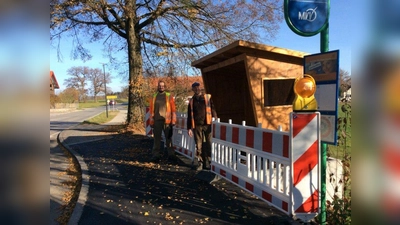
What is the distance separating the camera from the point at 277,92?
7395 millimetres

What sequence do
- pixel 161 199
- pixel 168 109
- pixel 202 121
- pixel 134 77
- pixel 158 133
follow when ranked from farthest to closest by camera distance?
1. pixel 134 77
2. pixel 158 133
3. pixel 168 109
4. pixel 202 121
5. pixel 161 199

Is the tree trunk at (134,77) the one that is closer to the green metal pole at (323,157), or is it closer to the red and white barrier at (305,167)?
the red and white barrier at (305,167)

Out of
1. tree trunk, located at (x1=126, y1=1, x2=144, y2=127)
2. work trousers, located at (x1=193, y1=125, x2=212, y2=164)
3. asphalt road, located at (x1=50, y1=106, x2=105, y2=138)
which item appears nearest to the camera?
work trousers, located at (x1=193, y1=125, x2=212, y2=164)

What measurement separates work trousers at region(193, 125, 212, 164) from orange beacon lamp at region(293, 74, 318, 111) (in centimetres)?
328

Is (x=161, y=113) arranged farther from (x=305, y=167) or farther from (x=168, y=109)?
(x=305, y=167)

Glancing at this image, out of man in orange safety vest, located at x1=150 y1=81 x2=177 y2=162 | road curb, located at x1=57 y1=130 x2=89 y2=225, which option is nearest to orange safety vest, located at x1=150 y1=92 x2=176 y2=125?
man in orange safety vest, located at x1=150 y1=81 x2=177 y2=162

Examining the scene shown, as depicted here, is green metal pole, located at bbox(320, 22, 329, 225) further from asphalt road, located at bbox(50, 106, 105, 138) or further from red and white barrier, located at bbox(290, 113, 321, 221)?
asphalt road, located at bbox(50, 106, 105, 138)

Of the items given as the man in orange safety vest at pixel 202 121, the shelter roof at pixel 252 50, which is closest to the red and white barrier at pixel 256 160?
the man in orange safety vest at pixel 202 121

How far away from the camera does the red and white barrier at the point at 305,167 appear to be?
3.50 meters

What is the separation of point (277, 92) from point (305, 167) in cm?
403

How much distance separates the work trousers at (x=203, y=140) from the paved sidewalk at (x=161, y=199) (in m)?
0.43

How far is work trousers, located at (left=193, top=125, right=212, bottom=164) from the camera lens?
21.8 feet

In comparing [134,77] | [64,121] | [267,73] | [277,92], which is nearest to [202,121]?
[267,73]

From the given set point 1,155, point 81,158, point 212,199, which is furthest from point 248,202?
point 81,158
